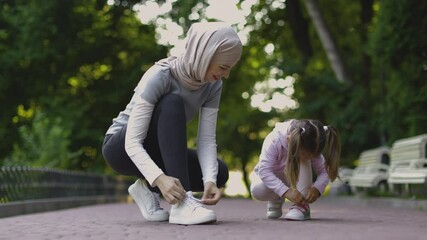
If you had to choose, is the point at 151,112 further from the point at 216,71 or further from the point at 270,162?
the point at 270,162

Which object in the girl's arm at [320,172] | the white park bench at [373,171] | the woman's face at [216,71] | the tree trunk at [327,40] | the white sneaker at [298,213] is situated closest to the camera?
Answer: the woman's face at [216,71]

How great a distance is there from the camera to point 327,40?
19719mm

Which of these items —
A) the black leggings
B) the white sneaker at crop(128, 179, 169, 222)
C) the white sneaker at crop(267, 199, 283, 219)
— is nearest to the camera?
the black leggings

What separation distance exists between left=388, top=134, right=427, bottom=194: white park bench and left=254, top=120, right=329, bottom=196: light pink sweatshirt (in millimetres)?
4434

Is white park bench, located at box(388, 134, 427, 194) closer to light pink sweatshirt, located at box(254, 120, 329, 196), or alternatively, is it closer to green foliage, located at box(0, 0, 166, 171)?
light pink sweatshirt, located at box(254, 120, 329, 196)

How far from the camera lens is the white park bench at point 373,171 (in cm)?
1453

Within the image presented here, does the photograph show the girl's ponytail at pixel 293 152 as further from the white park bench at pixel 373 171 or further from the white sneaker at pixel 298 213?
the white park bench at pixel 373 171

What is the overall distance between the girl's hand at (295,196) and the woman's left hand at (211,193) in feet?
2.96

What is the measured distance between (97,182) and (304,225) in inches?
489

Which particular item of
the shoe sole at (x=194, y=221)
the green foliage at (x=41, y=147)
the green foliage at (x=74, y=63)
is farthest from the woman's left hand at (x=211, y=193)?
the green foliage at (x=74, y=63)

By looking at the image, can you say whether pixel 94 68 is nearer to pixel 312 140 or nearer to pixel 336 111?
pixel 336 111

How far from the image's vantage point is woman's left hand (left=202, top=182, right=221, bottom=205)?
18.9ft

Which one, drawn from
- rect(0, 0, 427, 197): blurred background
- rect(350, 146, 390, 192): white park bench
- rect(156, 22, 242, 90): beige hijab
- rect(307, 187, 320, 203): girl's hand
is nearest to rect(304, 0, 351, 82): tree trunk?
rect(0, 0, 427, 197): blurred background

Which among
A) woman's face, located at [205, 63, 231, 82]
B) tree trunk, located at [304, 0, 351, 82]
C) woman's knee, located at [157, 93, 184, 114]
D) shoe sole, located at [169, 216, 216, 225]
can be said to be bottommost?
shoe sole, located at [169, 216, 216, 225]
